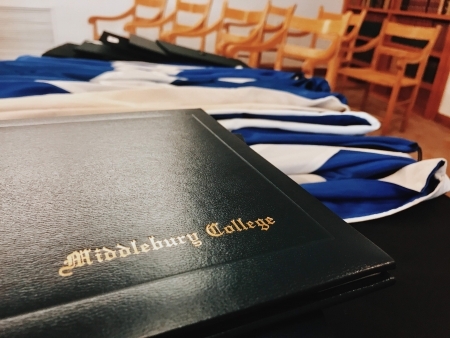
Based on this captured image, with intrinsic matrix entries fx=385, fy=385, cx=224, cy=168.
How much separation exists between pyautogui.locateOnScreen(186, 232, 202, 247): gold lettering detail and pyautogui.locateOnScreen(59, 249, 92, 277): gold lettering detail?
0.31 ft

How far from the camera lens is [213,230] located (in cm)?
39

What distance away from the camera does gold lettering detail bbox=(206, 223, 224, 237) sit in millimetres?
389

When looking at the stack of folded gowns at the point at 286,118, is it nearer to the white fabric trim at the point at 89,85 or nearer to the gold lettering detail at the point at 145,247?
the white fabric trim at the point at 89,85

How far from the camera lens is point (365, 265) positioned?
37 centimetres

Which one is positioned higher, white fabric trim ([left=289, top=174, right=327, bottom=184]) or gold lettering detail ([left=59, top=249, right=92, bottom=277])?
gold lettering detail ([left=59, top=249, right=92, bottom=277])

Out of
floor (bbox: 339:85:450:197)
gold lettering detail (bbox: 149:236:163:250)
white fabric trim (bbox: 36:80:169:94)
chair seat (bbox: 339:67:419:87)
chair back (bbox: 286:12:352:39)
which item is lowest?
floor (bbox: 339:85:450:197)

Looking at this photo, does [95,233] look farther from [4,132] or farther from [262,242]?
[4,132]

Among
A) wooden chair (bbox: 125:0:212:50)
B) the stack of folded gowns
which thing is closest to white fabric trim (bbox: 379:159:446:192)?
the stack of folded gowns

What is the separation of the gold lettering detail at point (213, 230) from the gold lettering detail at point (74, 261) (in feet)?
0.38

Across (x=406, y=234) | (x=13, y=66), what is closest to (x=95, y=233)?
(x=406, y=234)

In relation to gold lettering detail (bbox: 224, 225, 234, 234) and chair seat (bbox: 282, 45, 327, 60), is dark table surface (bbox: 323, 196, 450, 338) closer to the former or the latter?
gold lettering detail (bbox: 224, 225, 234, 234)

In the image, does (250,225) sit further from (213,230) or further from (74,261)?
(74,261)

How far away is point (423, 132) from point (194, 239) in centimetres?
274

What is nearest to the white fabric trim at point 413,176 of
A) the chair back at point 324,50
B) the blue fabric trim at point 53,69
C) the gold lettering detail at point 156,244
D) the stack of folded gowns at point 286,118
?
the stack of folded gowns at point 286,118
